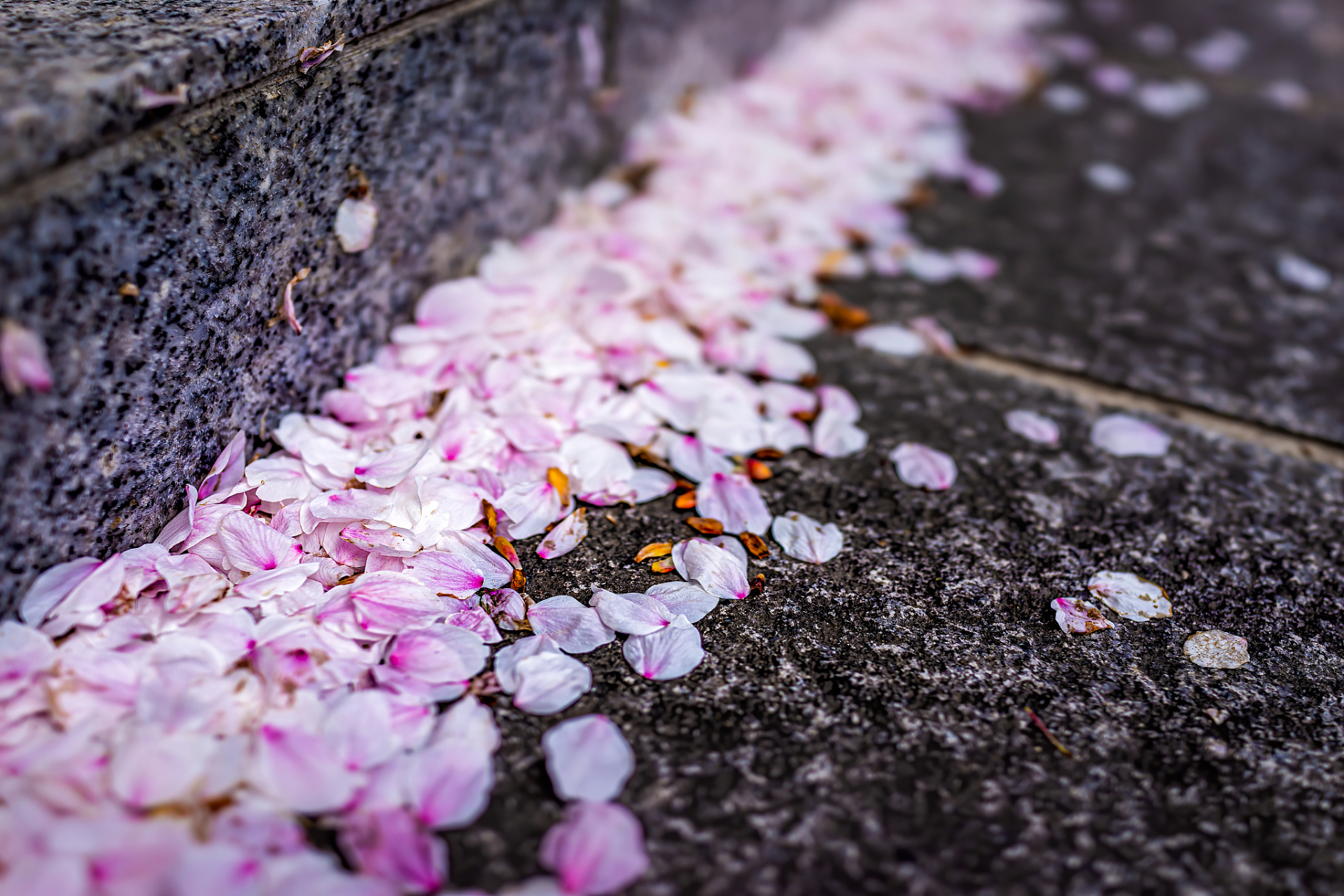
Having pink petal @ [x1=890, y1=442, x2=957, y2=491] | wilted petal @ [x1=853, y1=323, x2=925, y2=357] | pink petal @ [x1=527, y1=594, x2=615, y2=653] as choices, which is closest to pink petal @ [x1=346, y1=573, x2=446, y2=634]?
pink petal @ [x1=527, y1=594, x2=615, y2=653]

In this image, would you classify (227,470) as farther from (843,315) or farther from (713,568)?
(843,315)

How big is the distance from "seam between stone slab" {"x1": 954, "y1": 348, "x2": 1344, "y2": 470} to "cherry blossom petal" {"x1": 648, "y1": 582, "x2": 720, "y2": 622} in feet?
2.65

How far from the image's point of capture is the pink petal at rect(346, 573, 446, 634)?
1092mm

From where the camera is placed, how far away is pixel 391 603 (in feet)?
3.64

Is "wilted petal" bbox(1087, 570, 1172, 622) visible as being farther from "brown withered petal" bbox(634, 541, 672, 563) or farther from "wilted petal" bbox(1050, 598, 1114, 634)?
"brown withered petal" bbox(634, 541, 672, 563)

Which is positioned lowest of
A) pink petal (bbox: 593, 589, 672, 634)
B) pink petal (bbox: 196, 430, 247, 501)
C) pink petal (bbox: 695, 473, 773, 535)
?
pink petal (bbox: 593, 589, 672, 634)

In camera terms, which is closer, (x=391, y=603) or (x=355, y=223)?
(x=391, y=603)

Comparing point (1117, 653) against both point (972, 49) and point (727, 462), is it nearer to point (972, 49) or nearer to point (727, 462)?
point (727, 462)

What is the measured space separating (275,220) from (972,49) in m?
2.60

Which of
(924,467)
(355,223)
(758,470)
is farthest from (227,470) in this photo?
(924,467)

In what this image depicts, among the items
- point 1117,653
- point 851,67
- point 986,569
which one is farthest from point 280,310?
point 851,67

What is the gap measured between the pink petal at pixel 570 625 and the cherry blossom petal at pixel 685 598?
3.4 inches

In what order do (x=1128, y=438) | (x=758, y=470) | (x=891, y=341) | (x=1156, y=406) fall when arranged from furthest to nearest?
(x=891, y=341) < (x=1156, y=406) < (x=1128, y=438) < (x=758, y=470)

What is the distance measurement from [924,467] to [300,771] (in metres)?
0.97
